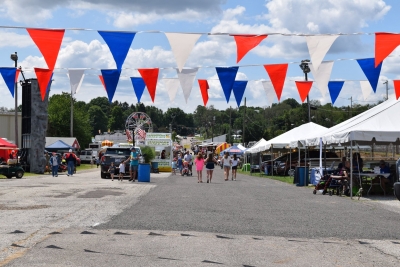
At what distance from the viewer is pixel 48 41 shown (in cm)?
1562

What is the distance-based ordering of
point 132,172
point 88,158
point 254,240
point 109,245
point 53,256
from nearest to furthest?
point 53,256, point 109,245, point 254,240, point 132,172, point 88,158

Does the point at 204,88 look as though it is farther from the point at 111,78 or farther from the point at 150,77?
the point at 111,78

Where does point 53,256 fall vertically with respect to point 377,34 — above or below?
below

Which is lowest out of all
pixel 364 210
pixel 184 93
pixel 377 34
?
pixel 364 210

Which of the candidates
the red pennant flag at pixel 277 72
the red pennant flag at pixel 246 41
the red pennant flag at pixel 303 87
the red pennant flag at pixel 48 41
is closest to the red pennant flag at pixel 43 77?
the red pennant flag at pixel 48 41

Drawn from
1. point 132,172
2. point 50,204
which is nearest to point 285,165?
point 132,172

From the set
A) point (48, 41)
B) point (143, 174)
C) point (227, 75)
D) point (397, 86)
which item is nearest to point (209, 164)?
point (143, 174)

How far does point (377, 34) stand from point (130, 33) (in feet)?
22.1

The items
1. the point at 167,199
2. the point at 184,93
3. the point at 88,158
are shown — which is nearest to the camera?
the point at 167,199

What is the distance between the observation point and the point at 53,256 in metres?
8.02

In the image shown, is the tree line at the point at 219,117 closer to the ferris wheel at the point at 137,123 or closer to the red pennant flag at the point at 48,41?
the ferris wheel at the point at 137,123

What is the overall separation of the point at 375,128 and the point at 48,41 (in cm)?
1105

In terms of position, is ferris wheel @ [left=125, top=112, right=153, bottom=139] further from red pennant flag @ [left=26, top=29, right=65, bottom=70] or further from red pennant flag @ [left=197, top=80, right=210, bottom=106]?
red pennant flag @ [left=26, top=29, right=65, bottom=70]

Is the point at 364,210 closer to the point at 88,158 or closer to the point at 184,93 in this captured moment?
the point at 184,93
